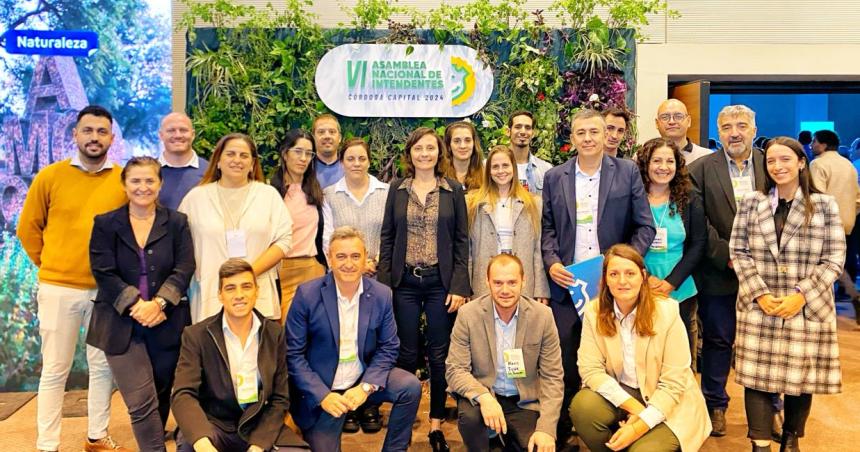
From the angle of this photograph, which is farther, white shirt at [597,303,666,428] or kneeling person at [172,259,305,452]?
white shirt at [597,303,666,428]

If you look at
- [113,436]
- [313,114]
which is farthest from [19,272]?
[313,114]

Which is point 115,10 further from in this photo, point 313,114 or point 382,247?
point 382,247

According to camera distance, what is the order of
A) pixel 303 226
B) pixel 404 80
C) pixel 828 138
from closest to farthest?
pixel 303 226 < pixel 404 80 < pixel 828 138

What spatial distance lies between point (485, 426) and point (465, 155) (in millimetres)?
1525

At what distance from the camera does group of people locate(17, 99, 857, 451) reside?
109 inches

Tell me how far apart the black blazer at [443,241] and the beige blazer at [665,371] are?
0.76 m

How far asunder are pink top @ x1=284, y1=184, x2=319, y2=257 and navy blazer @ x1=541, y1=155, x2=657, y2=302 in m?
1.22

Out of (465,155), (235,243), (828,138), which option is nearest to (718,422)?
(465,155)

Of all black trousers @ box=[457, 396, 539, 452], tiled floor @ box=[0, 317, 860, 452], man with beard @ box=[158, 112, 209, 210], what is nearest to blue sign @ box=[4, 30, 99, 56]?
man with beard @ box=[158, 112, 209, 210]

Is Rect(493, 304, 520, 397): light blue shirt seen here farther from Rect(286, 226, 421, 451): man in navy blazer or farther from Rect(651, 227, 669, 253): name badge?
Rect(651, 227, 669, 253): name badge

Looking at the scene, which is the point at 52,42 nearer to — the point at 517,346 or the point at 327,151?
the point at 327,151

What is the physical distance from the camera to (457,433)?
365 centimetres

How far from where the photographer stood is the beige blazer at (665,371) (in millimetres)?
2723

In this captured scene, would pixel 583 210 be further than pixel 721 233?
No
